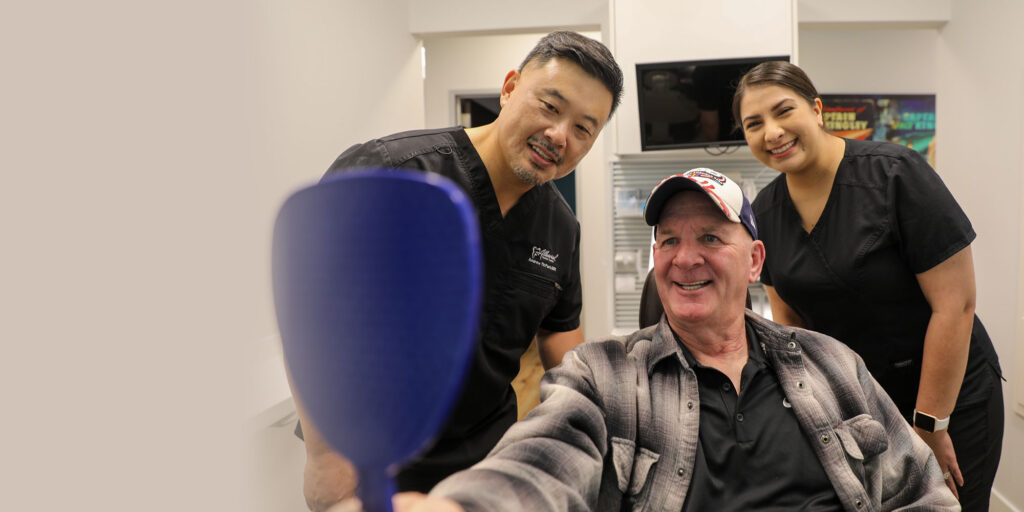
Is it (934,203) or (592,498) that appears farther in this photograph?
(934,203)

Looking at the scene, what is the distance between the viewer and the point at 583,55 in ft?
3.52

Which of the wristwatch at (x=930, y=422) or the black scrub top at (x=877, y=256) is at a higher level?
the black scrub top at (x=877, y=256)

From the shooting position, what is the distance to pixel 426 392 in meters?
0.25

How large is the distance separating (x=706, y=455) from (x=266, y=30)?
150cm

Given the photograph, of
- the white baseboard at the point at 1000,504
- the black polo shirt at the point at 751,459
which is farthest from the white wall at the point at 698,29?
the white baseboard at the point at 1000,504

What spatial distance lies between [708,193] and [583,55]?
1.16 feet

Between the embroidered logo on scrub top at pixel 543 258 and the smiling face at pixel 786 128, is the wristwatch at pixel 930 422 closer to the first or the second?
the smiling face at pixel 786 128

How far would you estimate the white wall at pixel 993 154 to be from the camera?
100 inches

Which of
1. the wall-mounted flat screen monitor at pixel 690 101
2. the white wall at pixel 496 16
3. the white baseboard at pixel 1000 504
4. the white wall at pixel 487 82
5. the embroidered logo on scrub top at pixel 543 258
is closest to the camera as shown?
the embroidered logo on scrub top at pixel 543 258

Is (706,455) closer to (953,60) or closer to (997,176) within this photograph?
(997,176)

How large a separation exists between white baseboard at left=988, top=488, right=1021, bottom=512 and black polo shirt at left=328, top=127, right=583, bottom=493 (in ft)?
8.95

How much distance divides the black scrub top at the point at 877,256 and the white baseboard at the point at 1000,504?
1.59m

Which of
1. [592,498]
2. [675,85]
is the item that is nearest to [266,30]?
[592,498]

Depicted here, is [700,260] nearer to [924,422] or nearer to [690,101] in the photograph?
[924,422]
